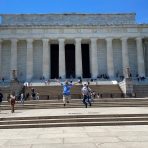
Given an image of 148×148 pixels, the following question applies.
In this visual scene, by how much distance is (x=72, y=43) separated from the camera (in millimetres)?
63375

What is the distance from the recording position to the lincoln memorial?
58531 millimetres

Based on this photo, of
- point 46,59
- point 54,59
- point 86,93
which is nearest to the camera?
point 86,93

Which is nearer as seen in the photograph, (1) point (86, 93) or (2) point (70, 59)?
(1) point (86, 93)

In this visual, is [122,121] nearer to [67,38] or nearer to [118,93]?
[118,93]

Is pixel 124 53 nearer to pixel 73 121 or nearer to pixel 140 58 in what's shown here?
pixel 140 58

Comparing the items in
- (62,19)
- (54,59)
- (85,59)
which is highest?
(62,19)

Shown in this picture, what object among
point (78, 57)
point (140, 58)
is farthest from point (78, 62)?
point (140, 58)

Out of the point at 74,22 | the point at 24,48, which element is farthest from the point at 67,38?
the point at 24,48

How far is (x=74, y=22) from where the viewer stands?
61875 millimetres

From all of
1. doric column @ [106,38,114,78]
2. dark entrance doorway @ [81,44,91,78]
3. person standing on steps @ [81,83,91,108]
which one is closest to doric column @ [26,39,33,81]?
dark entrance doorway @ [81,44,91,78]

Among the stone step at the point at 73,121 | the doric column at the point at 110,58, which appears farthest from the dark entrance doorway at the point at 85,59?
the stone step at the point at 73,121

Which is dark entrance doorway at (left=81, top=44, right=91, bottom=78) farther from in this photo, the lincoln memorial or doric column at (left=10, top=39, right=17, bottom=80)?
doric column at (left=10, top=39, right=17, bottom=80)

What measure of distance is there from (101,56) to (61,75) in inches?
361

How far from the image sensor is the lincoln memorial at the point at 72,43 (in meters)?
58.5
